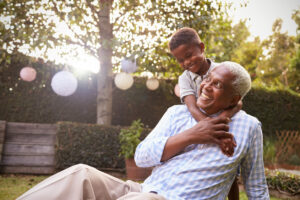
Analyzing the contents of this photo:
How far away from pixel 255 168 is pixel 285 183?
418 centimetres

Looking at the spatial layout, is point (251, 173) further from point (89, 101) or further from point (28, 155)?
point (89, 101)

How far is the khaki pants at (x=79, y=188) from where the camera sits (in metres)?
1.38

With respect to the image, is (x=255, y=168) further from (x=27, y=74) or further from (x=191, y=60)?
(x=27, y=74)

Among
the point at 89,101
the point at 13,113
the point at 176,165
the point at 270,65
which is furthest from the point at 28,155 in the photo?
the point at 270,65

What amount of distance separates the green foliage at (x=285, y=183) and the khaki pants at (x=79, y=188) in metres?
4.51

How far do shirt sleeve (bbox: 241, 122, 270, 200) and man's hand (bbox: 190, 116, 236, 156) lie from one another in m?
0.17

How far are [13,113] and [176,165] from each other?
710 cm

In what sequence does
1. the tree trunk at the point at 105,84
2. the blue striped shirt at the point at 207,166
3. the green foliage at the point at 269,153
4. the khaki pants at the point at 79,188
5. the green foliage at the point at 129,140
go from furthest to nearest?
the green foliage at the point at 269,153
the tree trunk at the point at 105,84
the green foliage at the point at 129,140
the blue striped shirt at the point at 207,166
the khaki pants at the point at 79,188

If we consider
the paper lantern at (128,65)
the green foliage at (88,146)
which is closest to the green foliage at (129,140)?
the green foliage at (88,146)

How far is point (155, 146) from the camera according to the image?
5.42 feet

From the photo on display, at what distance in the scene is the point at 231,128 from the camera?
163 centimetres

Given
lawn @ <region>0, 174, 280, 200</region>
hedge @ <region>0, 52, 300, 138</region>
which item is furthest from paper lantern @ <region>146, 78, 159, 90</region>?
lawn @ <region>0, 174, 280, 200</region>

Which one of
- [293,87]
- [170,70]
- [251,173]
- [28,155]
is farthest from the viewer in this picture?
[293,87]

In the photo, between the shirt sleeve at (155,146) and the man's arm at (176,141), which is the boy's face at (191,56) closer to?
the shirt sleeve at (155,146)
